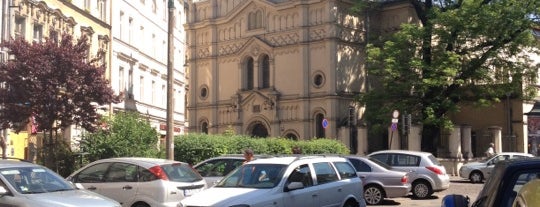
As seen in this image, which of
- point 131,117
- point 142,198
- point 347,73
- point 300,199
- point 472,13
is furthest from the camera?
point 347,73

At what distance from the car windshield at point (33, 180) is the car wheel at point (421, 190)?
13417 mm

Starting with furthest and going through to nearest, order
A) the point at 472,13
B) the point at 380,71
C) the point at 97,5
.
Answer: the point at 380,71, the point at 472,13, the point at 97,5

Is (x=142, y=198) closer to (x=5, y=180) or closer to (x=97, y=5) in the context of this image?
(x=5, y=180)

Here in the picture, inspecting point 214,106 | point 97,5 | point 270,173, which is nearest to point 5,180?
point 270,173

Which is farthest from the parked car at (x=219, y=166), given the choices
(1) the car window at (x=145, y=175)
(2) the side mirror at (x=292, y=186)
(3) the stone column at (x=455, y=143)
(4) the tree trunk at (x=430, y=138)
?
(4) the tree trunk at (x=430, y=138)

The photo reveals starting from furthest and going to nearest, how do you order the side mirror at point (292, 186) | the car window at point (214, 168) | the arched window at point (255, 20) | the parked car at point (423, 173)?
1. the arched window at point (255, 20)
2. the parked car at point (423, 173)
3. the car window at point (214, 168)
4. the side mirror at point (292, 186)

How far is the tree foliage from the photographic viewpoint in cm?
1973

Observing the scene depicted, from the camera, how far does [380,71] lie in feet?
144

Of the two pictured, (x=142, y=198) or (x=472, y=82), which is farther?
(x=472, y=82)

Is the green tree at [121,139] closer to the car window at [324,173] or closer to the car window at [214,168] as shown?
the car window at [214,168]

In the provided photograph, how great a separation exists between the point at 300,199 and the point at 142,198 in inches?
143

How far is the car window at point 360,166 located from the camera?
64.1 feet

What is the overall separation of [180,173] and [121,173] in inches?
49.6

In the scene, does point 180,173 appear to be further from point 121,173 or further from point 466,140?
point 466,140
